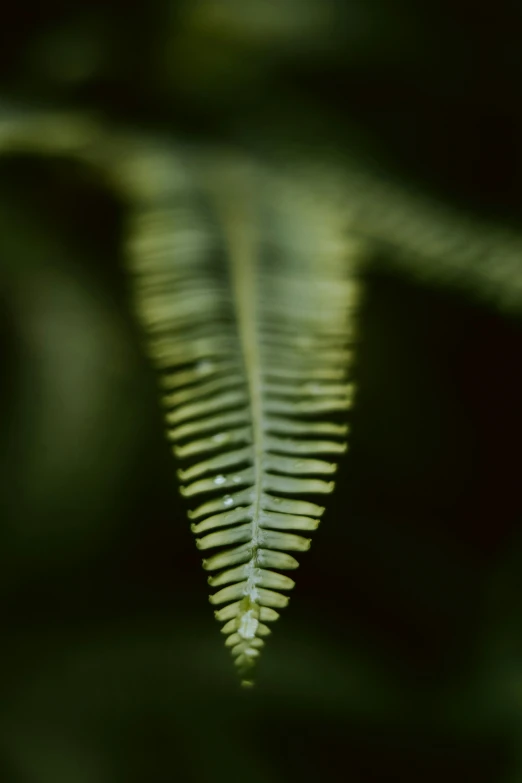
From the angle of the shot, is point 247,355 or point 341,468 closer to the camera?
point 247,355

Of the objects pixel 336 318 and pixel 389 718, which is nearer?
pixel 336 318

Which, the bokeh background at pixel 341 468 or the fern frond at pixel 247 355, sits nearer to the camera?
the fern frond at pixel 247 355

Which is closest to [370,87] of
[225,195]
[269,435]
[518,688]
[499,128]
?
[499,128]

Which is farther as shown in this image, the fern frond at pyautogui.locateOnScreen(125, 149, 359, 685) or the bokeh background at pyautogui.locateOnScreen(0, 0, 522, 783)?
the bokeh background at pyautogui.locateOnScreen(0, 0, 522, 783)

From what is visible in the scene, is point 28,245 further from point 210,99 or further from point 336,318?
point 336,318
